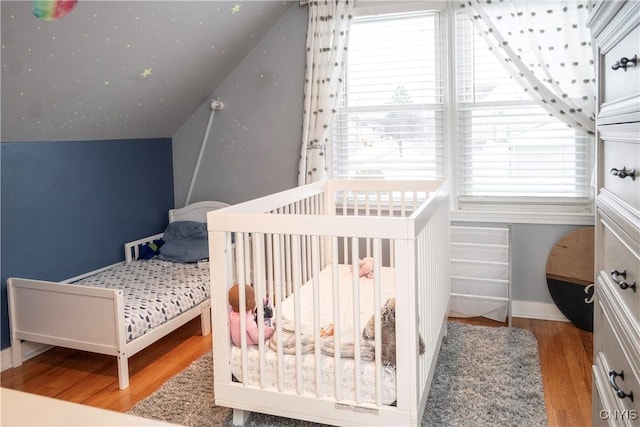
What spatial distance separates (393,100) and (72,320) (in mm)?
2231

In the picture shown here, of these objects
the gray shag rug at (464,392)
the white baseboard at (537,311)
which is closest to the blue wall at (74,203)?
the gray shag rug at (464,392)

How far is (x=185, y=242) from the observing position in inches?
145

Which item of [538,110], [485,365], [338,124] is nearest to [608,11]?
[485,365]

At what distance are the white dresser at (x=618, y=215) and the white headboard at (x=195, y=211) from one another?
2.83 meters

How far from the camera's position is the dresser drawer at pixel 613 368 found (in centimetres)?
112

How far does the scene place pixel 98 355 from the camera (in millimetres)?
2926

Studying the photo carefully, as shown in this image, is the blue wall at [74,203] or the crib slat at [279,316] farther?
the blue wall at [74,203]

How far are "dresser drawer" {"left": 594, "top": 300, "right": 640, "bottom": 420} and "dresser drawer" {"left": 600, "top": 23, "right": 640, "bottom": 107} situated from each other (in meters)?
0.52

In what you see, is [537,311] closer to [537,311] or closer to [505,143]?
[537,311]

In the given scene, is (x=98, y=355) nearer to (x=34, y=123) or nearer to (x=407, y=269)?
(x=34, y=123)

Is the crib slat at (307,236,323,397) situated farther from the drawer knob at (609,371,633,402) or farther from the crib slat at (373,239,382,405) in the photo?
the drawer knob at (609,371,633,402)

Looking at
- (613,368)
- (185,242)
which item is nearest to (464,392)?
(613,368)

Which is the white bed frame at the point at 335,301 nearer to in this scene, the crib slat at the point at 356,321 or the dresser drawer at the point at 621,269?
the crib slat at the point at 356,321

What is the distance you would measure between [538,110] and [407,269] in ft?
6.46
